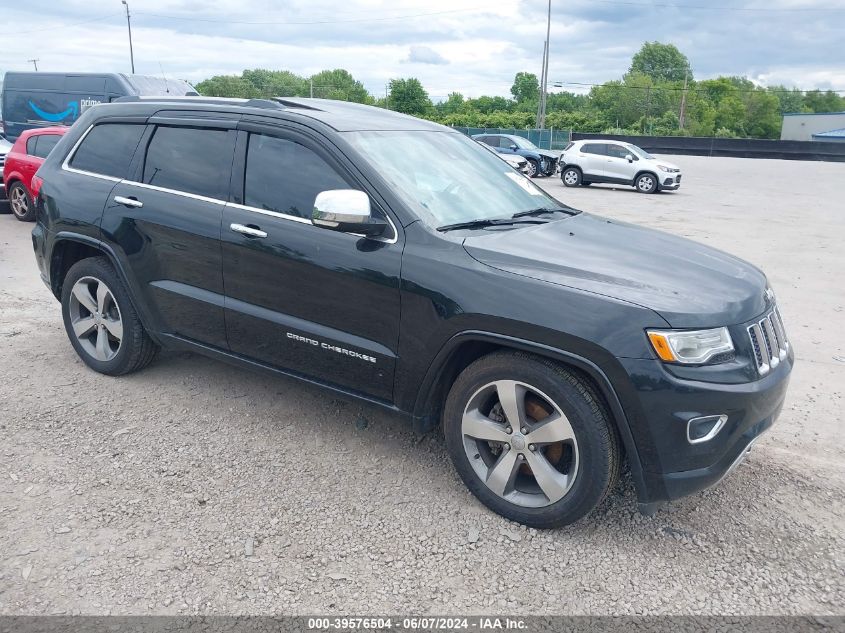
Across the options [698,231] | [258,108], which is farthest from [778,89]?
[258,108]

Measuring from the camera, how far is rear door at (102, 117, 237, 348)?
13.1ft

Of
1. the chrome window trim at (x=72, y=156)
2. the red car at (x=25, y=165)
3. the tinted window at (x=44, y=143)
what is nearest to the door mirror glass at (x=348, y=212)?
the chrome window trim at (x=72, y=156)

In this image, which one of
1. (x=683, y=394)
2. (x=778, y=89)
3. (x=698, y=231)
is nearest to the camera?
(x=683, y=394)

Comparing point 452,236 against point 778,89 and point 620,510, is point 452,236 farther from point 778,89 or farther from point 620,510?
point 778,89

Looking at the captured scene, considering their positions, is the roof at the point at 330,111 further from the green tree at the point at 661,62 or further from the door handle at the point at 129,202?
the green tree at the point at 661,62

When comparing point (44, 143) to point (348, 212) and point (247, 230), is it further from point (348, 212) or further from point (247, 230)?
point (348, 212)

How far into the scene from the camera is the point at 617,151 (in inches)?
861

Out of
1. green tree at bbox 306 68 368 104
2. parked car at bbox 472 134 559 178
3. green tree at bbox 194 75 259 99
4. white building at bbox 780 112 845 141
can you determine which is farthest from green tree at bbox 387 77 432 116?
parked car at bbox 472 134 559 178

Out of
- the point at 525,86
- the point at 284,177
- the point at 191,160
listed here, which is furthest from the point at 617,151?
the point at 525,86

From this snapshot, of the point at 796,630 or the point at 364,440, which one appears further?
the point at 364,440

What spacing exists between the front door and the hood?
22.2 inches

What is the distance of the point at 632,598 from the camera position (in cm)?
279

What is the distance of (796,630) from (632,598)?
1.93ft

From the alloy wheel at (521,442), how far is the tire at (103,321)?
2505 millimetres
